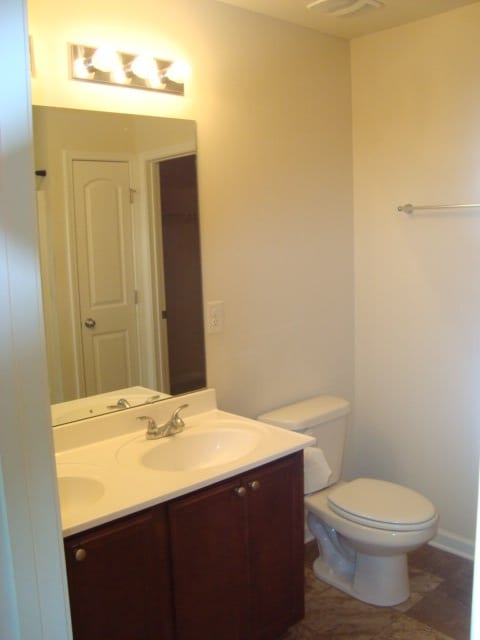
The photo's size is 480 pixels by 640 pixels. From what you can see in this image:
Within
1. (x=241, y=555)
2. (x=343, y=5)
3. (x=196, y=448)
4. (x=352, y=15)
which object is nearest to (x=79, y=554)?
(x=241, y=555)

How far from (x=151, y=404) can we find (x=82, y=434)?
0.29 meters

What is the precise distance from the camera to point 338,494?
8.38 ft

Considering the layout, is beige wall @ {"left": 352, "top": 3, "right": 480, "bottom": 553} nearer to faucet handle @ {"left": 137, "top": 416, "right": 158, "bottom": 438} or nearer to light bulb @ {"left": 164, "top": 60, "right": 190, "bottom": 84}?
light bulb @ {"left": 164, "top": 60, "right": 190, "bottom": 84}

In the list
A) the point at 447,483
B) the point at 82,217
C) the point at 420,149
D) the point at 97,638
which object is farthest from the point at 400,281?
the point at 97,638

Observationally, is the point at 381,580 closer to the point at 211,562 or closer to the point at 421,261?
the point at 211,562

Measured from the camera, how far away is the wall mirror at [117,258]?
80.4 inches

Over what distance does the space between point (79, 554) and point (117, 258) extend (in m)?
1.02

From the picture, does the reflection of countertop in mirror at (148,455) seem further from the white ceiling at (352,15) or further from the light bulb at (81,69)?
the white ceiling at (352,15)

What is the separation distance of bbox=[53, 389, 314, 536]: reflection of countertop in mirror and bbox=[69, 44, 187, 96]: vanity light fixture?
45.3 inches

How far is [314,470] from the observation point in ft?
8.27

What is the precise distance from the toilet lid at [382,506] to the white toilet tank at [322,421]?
21 cm

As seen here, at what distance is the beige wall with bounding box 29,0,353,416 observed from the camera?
2.16m

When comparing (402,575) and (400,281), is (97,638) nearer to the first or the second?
(402,575)

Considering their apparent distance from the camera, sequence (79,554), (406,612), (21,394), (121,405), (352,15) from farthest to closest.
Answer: (352,15) < (406,612) < (121,405) < (79,554) < (21,394)
